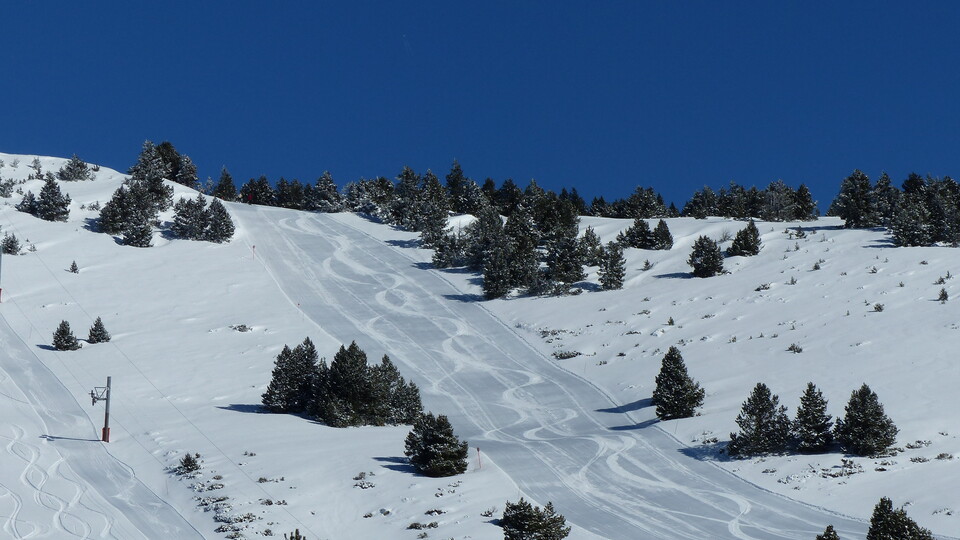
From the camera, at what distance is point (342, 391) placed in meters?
34.0

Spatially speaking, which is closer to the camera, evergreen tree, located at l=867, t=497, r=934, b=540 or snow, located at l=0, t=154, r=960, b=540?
evergreen tree, located at l=867, t=497, r=934, b=540

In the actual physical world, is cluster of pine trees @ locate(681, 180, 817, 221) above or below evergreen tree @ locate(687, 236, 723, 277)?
above

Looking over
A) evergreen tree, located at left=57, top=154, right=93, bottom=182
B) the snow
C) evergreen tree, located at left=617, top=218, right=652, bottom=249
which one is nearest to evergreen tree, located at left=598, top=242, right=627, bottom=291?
the snow

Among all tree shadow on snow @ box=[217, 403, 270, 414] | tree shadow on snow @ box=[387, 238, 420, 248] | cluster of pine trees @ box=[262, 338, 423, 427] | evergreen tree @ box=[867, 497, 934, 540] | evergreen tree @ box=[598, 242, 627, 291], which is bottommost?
tree shadow on snow @ box=[217, 403, 270, 414]

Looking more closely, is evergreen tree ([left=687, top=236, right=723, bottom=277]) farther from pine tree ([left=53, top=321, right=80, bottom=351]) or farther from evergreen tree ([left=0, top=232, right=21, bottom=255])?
evergreen tree ([left=0, top=232, right=21, bottom=255])

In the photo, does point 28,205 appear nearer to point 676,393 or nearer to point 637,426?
point 637,426

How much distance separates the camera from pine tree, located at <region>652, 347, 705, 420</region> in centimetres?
3303

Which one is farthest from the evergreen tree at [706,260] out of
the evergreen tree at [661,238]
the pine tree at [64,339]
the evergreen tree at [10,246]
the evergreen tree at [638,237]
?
the evergreen tree at [10,246]

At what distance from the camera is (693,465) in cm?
2870

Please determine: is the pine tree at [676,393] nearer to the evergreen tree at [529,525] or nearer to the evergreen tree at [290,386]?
the evergreen tree at [529,525]

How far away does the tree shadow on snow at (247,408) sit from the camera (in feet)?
115

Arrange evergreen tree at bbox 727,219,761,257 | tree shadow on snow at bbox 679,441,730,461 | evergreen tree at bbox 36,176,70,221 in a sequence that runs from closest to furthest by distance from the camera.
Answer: tree shadow on snow at bbox 679,441,730,461 < evergreen tree at bbox 727,219,761,257 < evergreen tree at bbox 36,176,70,221

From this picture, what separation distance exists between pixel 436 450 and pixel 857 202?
1634 inches

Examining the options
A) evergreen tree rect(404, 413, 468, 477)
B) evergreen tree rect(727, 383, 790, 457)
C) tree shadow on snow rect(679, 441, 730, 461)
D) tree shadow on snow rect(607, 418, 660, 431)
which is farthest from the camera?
tree shadow on snow rect(607, 418, 660, 431)
